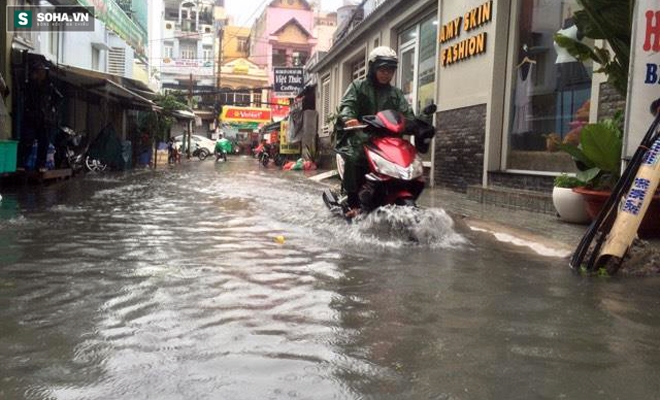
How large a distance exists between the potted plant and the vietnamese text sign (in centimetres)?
2201

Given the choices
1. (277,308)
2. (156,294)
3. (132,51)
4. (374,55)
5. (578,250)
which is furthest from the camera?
(132,51)

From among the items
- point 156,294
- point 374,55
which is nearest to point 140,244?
point 156,294

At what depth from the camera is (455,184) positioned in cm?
1092

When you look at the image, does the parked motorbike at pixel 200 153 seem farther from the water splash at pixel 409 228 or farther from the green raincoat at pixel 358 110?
the water splash at pixel 409 228

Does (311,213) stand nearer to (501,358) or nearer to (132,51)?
(501,358)

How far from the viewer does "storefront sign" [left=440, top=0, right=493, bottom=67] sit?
9930 millimetres

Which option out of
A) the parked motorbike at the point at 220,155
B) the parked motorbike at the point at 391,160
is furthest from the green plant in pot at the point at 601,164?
the parked motorbike at the point at 220,155

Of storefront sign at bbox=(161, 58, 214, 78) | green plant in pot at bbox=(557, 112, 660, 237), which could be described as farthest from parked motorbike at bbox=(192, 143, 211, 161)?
green plant in pot at bbox=(557, 112, 660, 237)

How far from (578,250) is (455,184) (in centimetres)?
655

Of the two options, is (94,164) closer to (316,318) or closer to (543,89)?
(543,89)

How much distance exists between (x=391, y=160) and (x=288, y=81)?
76.1 ft

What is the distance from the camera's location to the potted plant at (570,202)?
6305 mm

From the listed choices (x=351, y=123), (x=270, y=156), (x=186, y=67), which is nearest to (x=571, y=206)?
(x=351, y=123)

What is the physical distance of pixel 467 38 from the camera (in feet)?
34.7
